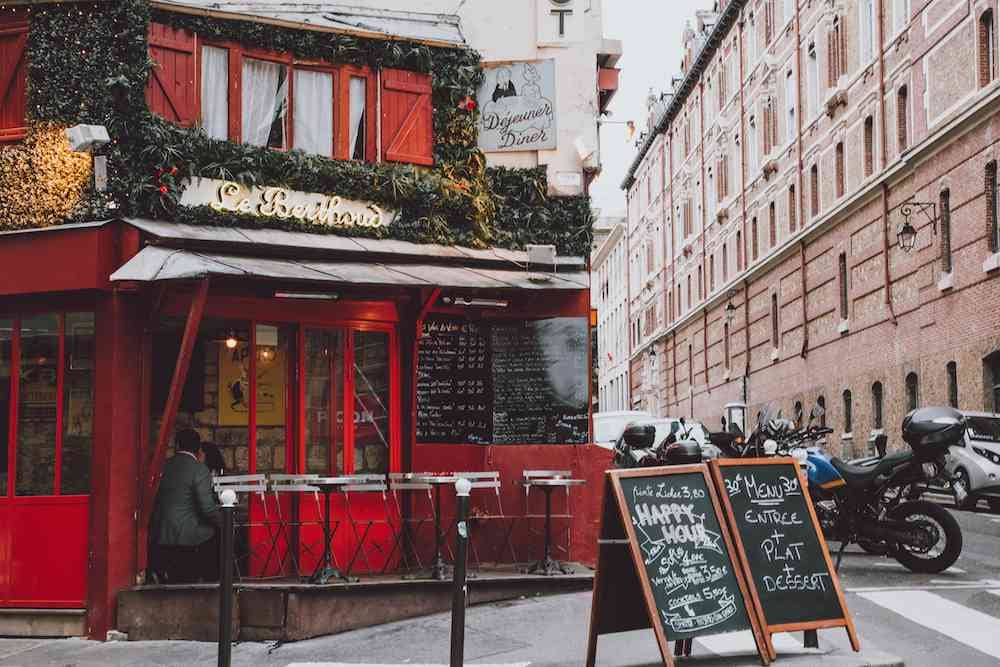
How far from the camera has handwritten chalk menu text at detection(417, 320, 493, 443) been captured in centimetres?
1333

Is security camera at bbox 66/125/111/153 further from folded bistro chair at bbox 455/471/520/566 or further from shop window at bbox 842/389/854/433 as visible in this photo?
shop window at bbox 842/389/854/433

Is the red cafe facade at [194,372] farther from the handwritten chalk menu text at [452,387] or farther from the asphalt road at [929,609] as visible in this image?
the asphalt road at [929,609]

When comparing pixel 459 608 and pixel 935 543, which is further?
pixel 935 543

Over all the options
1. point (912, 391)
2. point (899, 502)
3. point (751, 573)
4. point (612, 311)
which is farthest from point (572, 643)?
point (612, 311)

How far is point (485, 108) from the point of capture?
13.9m

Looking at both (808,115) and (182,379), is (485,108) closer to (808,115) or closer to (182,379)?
(182,379)

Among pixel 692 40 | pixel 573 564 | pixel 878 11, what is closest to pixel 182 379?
pixel 573 564

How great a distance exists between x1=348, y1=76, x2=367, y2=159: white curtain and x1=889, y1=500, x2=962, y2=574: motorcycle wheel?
6344mm

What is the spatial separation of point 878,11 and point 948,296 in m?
8.60

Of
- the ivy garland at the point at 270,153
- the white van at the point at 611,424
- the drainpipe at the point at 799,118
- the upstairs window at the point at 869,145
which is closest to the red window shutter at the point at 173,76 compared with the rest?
the ivy garland at the point at 270,153

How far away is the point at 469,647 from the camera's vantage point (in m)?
10.2

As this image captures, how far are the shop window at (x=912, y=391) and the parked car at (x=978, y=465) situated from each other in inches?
328

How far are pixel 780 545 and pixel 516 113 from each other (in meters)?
6.63

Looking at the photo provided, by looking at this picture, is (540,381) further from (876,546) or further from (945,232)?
(945,232)
